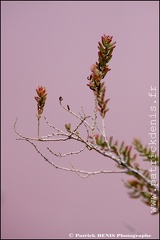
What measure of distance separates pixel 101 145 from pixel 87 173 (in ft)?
1.43

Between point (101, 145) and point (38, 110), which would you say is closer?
point (38, 110)

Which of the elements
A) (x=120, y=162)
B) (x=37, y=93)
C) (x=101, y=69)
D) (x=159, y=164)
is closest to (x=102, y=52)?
(x=101, y=69)

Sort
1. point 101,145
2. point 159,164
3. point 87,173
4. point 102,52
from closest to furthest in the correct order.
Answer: point 87,173
point 102,52
point 159,164
point 101,145

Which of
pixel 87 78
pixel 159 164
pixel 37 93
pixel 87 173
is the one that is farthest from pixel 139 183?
pixel 37 93

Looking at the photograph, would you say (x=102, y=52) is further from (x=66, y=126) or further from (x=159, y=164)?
(x=159, y=164)

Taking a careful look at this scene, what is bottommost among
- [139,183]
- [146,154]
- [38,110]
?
[139,183]

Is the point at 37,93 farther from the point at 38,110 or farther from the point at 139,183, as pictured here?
the point at 139,183

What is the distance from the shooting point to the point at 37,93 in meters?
1.56

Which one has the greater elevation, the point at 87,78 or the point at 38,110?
the point at 87,78

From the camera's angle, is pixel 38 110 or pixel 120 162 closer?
pixel 120 162

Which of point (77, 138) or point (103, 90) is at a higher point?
point (103, 90)

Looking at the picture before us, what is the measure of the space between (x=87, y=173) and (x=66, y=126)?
320mm

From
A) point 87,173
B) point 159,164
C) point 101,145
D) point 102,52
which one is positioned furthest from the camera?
point 101,145

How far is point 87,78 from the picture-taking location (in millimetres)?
1524
